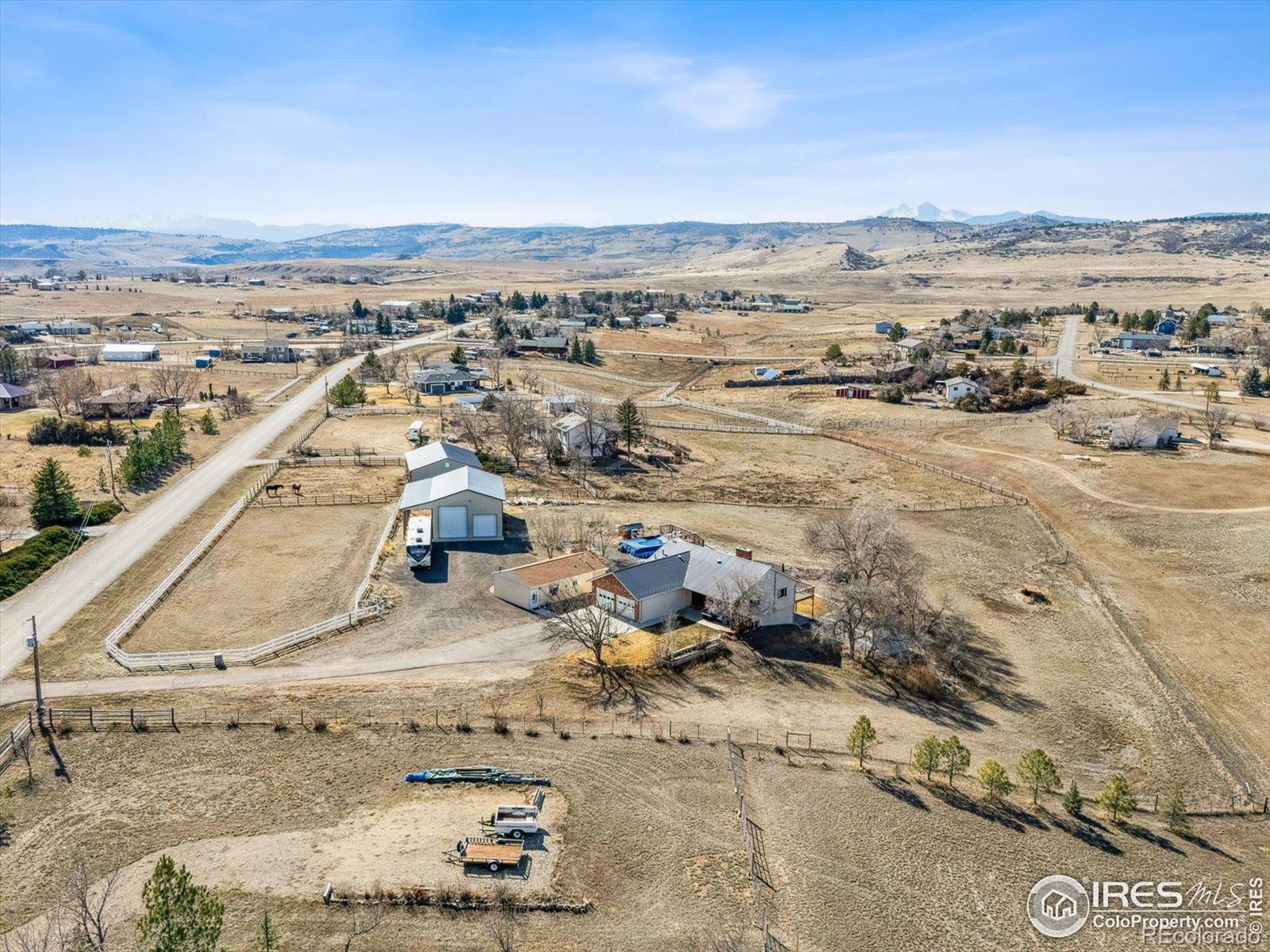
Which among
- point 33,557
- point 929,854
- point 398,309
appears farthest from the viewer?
point 398,309

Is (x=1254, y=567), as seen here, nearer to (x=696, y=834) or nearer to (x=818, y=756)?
(x=818, y=756)

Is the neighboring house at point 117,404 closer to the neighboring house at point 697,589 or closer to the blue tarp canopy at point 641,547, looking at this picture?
the blue tarp canopy at point 641,547

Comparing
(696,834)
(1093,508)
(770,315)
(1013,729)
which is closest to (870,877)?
(696,834)

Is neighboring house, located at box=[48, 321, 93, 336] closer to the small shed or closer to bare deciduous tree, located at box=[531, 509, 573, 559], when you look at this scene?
bare deciduous tree, located at box=[531, 509, 573, 559]

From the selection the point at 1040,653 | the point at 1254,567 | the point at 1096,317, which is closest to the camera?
the point at 1040,653

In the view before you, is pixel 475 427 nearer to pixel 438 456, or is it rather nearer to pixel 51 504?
pixel 438 456

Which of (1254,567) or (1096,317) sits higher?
(1096,317)

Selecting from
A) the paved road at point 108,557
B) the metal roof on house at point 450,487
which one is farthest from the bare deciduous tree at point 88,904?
the metal roof on house at point 450,487

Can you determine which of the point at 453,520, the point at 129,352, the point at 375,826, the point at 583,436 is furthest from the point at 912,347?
the point at 129,352
